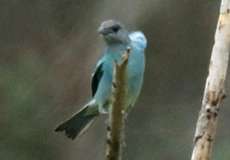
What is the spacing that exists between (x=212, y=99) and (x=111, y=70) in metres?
0.76

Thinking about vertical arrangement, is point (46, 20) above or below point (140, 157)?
above

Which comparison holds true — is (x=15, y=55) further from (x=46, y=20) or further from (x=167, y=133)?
(x=167, y=133)

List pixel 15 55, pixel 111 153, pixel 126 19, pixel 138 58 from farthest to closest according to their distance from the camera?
pixel 15 55 < pixel 126 19 < pixel 138 58 < pixel 111 153

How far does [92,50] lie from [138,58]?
3.61 meters

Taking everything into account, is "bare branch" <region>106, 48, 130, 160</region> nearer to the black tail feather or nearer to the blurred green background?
the black tail feather

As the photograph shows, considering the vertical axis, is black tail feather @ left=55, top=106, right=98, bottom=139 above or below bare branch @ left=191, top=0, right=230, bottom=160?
below

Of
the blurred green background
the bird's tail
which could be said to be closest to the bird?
the bird's tail

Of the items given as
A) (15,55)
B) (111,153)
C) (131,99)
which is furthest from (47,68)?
(111,153)

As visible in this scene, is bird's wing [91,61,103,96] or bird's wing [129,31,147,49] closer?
bird's wing [129,31,147,49]

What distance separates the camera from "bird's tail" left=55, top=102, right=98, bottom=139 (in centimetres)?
343

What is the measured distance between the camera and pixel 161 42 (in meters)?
6.96

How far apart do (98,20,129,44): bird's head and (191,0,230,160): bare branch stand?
0.51m

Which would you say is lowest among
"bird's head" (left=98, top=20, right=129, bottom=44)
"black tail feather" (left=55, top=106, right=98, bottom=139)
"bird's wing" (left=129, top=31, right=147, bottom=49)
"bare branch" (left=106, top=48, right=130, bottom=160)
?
"black tail feather" (left=55, top=106, right=98, bottom=139)

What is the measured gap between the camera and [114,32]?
123 inches
